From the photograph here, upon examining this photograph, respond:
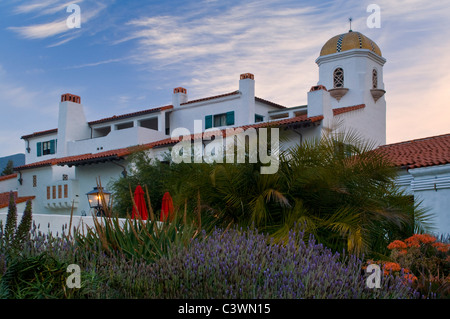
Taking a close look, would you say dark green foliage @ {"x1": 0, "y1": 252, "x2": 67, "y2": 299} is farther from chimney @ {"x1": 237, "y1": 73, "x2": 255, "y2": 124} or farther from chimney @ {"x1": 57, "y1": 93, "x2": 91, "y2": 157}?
chimney @ {"x1": 57, "y1": 93, "x2": 91, "y2": 157}

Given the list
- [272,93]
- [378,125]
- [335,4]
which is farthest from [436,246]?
[272,93]

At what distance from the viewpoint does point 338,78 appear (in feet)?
103

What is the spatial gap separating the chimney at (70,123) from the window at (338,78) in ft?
61.0

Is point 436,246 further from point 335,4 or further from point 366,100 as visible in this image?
point 366,100

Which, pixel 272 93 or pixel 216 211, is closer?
pixel 216 211

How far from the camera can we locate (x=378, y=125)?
1188 inches

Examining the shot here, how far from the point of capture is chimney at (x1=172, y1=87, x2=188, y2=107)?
114ft

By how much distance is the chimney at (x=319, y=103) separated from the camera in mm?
24828

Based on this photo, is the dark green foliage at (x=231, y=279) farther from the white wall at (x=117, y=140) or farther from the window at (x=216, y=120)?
the white wall at (x=117, y=140)

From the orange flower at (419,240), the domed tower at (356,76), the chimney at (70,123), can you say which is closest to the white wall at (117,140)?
the chimney at (70,123)

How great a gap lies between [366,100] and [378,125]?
1.64 metres

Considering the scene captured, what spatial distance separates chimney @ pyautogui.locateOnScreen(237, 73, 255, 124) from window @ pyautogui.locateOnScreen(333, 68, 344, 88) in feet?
16.5

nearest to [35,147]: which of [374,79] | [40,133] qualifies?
[40,133]

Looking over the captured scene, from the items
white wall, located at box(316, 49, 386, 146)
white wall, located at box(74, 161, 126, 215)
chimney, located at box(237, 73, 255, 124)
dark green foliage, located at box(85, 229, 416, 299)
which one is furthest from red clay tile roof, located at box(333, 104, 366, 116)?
dark green foliage, located at box(85, 229, 416, 299)
